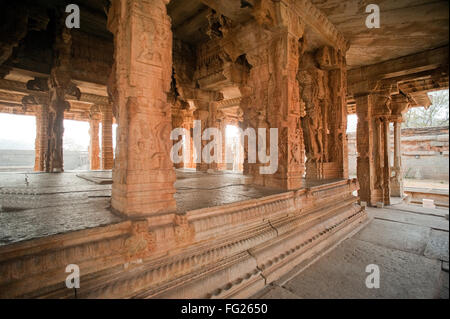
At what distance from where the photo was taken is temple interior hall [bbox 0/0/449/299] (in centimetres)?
163

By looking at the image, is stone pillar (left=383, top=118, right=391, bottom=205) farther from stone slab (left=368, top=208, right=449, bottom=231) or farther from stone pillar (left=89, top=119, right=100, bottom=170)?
stone pillar (left=89, top=119, right=100, bottom=170)

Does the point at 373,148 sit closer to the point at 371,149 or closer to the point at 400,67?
the point at 371,149

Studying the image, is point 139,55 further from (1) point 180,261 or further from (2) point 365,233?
(2) point 365,233

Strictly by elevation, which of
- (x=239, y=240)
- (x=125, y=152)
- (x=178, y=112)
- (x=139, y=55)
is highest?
(x=178, y=112)

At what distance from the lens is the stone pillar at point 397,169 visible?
938cm

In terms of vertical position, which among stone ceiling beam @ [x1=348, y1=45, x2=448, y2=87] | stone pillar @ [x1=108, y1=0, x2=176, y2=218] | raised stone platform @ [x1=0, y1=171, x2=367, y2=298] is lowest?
raised stone platform @ [x1=0, y1=171, x2=367, y2=298]

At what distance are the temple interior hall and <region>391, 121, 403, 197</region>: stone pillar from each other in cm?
165

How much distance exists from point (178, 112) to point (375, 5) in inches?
276

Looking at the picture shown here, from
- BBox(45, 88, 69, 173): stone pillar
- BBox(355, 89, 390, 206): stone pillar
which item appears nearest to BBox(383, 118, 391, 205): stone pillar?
BBox(355, 89, 390, 206): stone pillar

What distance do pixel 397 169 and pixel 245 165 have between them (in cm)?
794

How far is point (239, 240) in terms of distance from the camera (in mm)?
2338

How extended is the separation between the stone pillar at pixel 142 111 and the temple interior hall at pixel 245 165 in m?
Answer: 0.01

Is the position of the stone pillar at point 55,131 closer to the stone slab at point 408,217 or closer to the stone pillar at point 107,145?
the stone pillar at point 107,145
